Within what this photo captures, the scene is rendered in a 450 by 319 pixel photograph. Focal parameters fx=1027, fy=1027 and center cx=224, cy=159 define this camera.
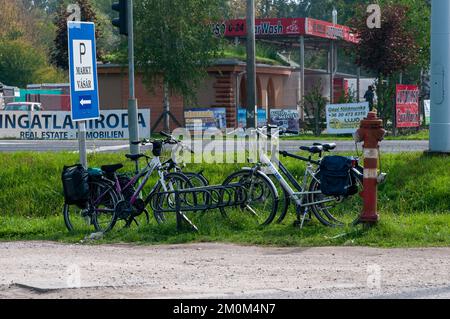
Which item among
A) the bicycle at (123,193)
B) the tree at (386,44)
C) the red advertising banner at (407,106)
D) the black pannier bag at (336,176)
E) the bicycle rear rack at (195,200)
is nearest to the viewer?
the black pannier bag at (336,176)

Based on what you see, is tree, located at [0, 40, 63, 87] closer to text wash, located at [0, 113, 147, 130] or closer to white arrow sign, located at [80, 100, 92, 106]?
text wash, located at [0, 113, 147, 130]

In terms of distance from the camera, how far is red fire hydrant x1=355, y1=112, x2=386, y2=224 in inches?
474

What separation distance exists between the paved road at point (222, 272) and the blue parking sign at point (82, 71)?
247cm

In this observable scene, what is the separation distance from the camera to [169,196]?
531 inches

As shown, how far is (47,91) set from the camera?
56031 mm

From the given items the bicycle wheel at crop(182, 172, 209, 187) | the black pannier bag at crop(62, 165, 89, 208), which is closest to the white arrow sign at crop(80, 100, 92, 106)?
the black pannier bag at crop(62, 165, 89, 208)

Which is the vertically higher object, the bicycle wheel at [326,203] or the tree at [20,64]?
the tree at [20,64]

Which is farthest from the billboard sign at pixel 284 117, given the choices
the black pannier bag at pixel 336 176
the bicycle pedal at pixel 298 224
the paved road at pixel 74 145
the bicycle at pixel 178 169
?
the black pannier bag at pixel 336 176

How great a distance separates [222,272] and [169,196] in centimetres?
370

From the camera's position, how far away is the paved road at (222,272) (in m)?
8.84

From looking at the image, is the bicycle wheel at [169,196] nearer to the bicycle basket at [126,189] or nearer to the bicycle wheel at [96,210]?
the bicycle basket at [126,189]

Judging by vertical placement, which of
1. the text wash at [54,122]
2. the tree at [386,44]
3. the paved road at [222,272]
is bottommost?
the paved road at [222,272]
